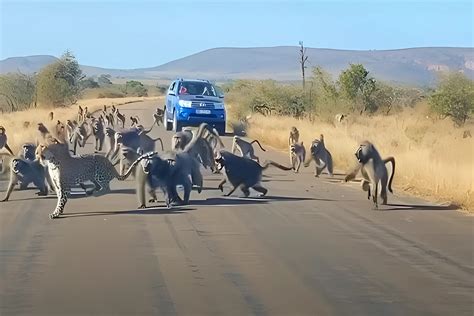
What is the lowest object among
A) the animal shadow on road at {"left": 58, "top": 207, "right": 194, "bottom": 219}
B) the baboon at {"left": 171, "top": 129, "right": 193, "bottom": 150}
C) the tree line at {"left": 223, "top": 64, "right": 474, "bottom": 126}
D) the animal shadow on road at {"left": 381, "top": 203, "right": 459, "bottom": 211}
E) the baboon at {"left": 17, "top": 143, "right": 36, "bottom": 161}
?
the tree line at {"left": 223, "top": 64, "right": 474, "bottom": 126}

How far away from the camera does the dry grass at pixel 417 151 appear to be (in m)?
17.7

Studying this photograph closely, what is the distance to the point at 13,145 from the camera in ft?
84.4

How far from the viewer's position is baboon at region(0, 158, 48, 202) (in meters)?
15.4

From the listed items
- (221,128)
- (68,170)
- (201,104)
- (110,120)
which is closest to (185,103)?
(201,104)

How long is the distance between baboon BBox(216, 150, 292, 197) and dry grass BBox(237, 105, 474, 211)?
3.31 meters

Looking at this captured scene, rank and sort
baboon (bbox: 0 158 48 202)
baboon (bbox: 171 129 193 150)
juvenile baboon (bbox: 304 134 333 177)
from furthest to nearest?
1. juvenile baboon (bbox: 304 134 333 177)
2. baboon (bbox: 171 129 193 150)
3. baboon (bbox: 0 158 48 202)

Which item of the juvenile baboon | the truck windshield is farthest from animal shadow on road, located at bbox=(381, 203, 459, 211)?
the truck windshield

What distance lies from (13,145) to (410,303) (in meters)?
19.1

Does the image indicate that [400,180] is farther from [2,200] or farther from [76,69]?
[76,69]

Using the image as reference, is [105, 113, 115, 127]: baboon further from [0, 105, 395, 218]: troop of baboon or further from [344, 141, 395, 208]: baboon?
[344, 141, 395, 208]: baboon

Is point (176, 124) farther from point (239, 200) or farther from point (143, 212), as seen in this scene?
point (143, 212)

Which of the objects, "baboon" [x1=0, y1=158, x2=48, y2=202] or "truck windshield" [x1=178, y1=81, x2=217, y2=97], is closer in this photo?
"baboon" [x1=0, y1=158, x2=48, y2=202]

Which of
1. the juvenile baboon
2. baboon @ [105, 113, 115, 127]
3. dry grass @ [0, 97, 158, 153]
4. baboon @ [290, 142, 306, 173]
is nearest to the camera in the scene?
the juvenile baboon

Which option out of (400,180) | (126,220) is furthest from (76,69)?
(126,220)
